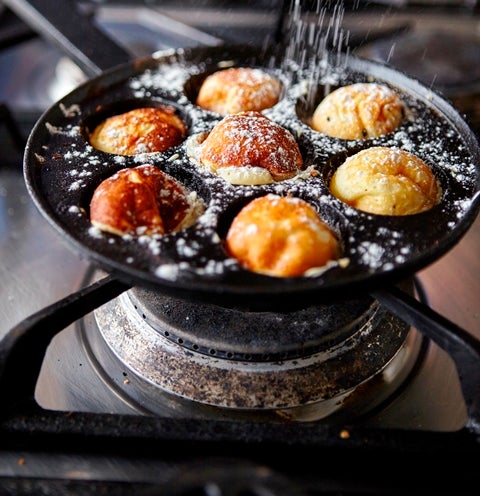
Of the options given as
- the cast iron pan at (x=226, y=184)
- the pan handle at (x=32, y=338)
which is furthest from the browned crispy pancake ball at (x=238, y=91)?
the pan handle at (x=32, y=338)

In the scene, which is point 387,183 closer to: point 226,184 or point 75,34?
point 226,184

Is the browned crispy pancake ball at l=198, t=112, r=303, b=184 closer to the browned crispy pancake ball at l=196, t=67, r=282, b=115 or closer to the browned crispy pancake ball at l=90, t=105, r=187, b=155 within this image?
the browned crispy pancake ball at l=90, t=105, r=187, b=155

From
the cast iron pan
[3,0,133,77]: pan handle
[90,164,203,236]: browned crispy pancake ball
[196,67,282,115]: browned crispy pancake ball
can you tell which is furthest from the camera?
[3,0,133,77]: pan handle

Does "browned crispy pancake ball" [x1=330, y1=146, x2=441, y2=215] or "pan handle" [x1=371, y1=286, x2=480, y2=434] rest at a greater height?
"browned crispy pancake ball" [x1=330, y1=146, x2=441, y2=215]

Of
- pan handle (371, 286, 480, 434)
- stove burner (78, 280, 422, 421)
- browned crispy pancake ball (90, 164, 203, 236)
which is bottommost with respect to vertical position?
stove burner (78, 280, 422, 421)

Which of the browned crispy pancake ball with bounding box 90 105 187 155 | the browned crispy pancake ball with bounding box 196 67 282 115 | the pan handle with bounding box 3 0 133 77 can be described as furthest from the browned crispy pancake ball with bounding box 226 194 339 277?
the pan handle with bounding box 3 0 133 77

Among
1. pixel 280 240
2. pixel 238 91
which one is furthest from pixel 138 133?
pixel 280 240

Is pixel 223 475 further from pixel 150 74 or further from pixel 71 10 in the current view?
pixel 71 10
